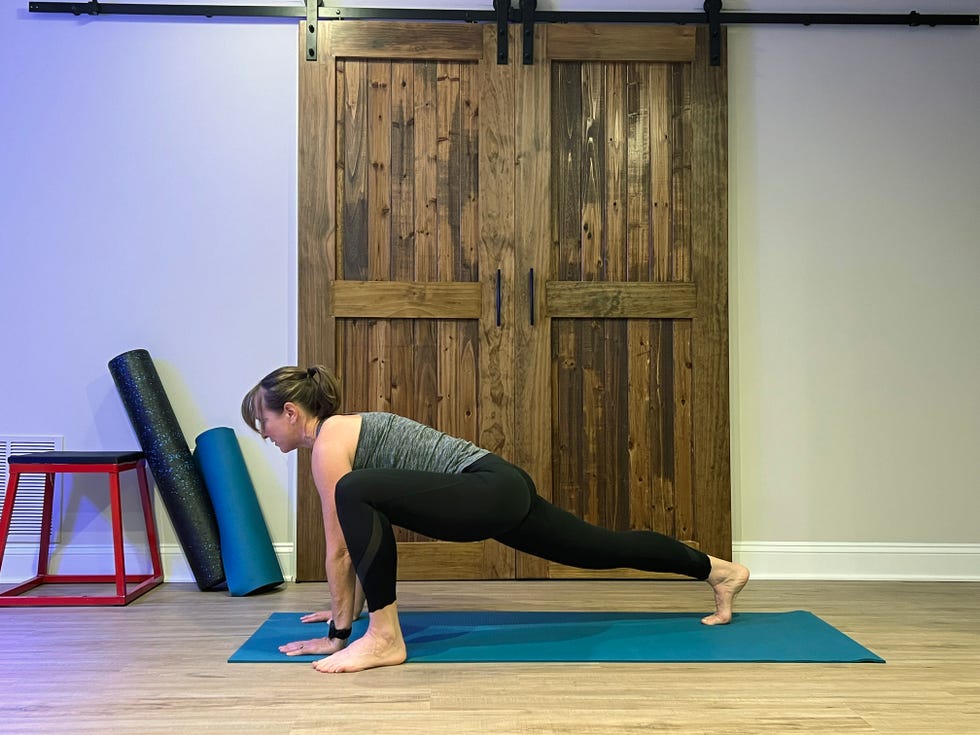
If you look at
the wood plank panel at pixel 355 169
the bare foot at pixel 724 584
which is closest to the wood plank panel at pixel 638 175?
the wood plank panel at pixel 355 169

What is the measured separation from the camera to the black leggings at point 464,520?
226cm

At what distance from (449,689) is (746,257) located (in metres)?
2.26

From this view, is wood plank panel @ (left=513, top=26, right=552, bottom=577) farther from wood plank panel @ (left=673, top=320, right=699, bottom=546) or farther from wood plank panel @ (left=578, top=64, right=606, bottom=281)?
wood plank panel @ (left=673, top=320, right=699, bottom=546)

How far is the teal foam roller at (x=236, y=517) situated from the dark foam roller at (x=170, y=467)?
46mm

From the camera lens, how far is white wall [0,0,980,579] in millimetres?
3535

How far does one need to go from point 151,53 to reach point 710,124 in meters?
A: 2.23

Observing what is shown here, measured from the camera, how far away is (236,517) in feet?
11.0

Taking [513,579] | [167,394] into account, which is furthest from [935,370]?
[167,394]

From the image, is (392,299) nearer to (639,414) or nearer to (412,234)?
(412,234)

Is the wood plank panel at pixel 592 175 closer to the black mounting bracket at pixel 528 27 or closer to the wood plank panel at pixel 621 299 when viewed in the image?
the wood plank panel at pixel 621 299

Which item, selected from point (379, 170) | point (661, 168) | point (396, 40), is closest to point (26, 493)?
point (379, 170)

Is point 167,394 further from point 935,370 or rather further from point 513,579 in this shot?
point 935,370

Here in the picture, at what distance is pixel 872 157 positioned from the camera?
3672 millimetres

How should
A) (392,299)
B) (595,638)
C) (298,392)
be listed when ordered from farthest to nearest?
(392,299) < (595,638) < (298,392)
